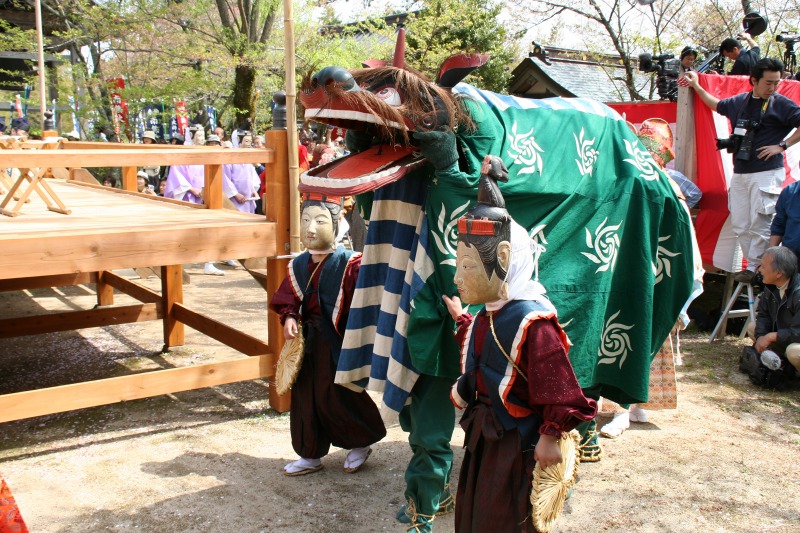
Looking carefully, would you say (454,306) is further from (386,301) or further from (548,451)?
(548,451)

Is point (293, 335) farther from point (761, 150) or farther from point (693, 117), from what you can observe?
point (693, 117)

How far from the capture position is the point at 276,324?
4828 millimetres

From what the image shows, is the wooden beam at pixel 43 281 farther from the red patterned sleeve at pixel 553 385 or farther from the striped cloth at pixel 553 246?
the red patterned sleeve at pixel 553 385

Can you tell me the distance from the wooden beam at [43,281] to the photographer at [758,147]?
243 inches

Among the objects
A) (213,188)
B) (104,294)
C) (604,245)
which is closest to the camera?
(604,245)

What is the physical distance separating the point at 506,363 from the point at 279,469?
1.99 metres

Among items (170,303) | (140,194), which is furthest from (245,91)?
(170,303)

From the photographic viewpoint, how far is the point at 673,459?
13.8 feet

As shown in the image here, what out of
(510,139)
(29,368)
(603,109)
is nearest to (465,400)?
(510,139)

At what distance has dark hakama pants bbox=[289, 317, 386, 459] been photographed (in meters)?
3.85

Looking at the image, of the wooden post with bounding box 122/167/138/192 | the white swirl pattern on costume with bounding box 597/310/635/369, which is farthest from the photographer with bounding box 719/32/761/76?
the wooden post with bounding box 122/167/138/192

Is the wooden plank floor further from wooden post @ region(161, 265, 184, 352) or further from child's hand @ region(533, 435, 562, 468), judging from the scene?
child's hand @ region(533, 435, 562, 468)

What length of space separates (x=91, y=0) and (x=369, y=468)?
45.9ft

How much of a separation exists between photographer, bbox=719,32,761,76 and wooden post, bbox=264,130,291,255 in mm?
5501
